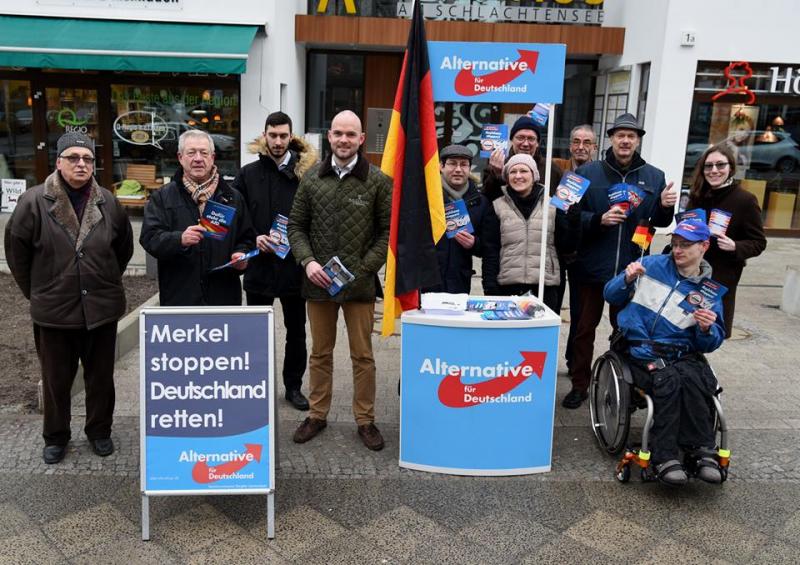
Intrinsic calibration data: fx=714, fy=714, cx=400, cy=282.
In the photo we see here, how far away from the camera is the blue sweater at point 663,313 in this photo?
388 cm

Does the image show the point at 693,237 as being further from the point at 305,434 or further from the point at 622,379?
the point at 305,434

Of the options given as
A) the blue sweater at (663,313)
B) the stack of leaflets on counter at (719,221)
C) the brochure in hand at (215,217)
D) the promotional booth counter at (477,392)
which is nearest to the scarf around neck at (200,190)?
the brochure in hand at (215,217)

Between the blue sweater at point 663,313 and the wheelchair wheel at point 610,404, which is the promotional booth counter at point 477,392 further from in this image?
the blue sweater at point 663,313

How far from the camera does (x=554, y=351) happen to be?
3877mm

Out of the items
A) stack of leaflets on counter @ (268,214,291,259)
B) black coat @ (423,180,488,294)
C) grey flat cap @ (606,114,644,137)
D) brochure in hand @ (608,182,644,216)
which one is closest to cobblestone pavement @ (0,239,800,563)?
black coat @ (423,180,488,294)

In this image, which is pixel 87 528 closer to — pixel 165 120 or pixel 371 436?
pixel 371 436

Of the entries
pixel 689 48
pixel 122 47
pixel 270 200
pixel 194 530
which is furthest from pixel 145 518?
pixel 689 48

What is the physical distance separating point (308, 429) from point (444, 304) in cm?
117

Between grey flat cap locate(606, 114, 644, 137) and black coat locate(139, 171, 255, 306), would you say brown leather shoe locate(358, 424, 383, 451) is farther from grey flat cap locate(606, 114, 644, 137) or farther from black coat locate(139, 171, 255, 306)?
grey flat cap locate(606, 114, 644, 137)

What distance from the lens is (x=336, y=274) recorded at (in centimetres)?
397

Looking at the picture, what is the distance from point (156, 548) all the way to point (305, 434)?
1.23m

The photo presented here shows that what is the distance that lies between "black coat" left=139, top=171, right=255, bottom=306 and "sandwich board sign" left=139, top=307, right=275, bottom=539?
664 millimetres

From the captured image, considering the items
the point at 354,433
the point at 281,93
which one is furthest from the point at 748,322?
the point at 281,93

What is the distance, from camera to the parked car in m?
11.8
